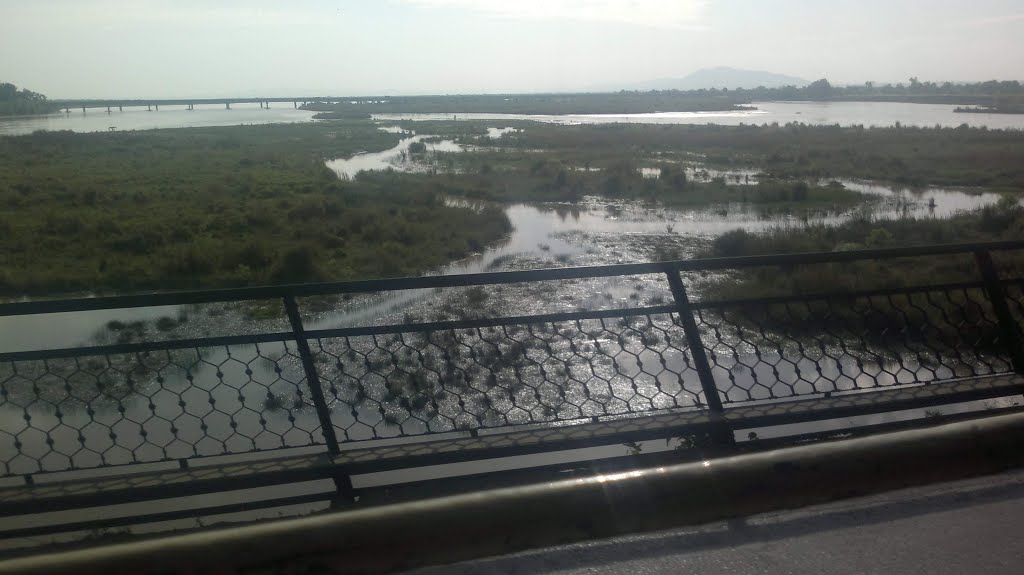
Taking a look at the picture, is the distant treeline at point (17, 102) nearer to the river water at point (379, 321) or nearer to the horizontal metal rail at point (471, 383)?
the river water at point (379, 321)

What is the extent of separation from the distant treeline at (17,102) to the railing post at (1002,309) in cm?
5401

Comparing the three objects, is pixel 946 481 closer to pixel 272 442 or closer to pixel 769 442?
pixel 769 442

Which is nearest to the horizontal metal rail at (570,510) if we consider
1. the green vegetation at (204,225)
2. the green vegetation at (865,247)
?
the green vegetation at (865,247)

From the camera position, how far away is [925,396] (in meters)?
4.64

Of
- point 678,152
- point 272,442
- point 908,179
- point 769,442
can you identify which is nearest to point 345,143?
point 678,152

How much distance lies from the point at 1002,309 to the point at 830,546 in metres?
2.64

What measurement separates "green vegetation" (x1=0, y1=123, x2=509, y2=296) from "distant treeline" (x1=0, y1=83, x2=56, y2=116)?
1452 centimetres

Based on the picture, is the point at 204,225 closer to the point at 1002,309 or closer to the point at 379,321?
the point at 379,321

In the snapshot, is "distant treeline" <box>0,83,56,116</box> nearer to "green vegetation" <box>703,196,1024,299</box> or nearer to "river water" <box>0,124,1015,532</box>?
"river water" <box>0,124,1015,532</box>

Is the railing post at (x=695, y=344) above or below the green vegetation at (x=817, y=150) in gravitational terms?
above

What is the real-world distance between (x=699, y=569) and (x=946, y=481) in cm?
154

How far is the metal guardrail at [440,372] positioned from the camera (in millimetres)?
3973

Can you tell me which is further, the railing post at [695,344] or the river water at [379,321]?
the river water at [379,321]

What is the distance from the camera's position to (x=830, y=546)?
10.6 feet
